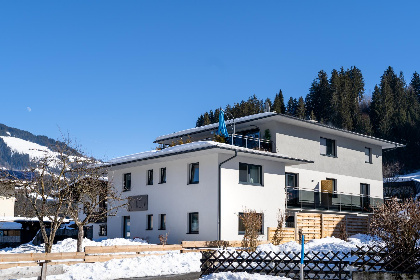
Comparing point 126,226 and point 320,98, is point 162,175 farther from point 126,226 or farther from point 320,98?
point 320,98

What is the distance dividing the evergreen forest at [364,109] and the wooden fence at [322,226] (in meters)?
48.7

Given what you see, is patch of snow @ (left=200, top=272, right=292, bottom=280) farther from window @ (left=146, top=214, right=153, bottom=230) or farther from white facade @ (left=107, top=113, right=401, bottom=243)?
window @ (left=146, top=214, right=153, bottom=230)

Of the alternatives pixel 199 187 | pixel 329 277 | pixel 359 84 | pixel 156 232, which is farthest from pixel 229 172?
pixel 359 84

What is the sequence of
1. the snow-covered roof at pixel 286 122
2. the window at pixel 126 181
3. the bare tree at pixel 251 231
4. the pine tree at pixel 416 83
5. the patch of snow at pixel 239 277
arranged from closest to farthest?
the patch of snow at pixel 239 277 → the bare tree at pixel 251 231 → the snow-covered roof at pixel 286 122 → the window at pixel 126 181 → the pine tree at pixel 416 83

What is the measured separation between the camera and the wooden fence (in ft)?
100

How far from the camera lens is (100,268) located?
64.7 feet

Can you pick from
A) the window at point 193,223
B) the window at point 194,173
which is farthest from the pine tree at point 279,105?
the window at point 193,223

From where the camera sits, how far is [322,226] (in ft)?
107

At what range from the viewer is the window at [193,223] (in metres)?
30.2

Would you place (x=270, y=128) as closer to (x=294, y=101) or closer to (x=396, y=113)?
(x=396, y=113)

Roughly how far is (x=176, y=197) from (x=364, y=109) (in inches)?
4529

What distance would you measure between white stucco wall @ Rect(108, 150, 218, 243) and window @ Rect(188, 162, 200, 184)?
0.25m

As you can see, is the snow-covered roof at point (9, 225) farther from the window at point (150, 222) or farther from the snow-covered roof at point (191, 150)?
the window at point (150, 222)

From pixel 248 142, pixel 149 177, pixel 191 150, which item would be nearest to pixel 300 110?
pixel 248 142
